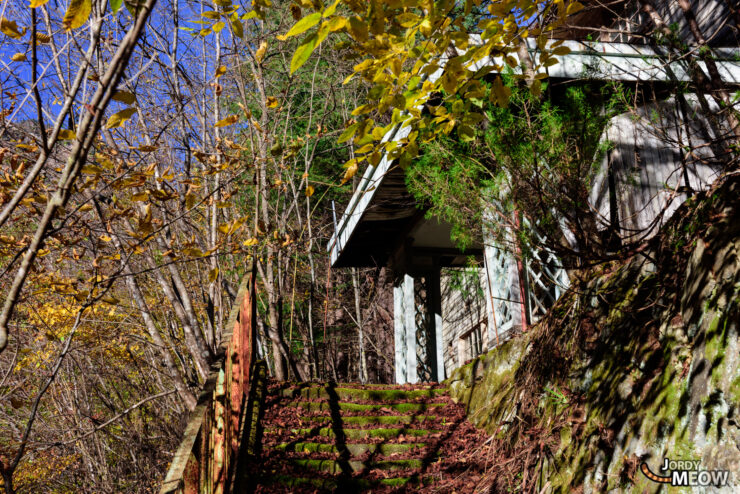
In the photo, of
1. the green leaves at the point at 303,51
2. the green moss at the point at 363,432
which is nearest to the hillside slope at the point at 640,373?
the green moss at the point at 363,432

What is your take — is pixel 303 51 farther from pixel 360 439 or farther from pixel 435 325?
pixel 435 325

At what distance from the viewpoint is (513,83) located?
16.9 feet

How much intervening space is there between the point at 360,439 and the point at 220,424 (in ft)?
8.90

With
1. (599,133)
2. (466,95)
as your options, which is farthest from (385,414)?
(466,95)

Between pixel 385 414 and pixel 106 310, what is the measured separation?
20.9 ft

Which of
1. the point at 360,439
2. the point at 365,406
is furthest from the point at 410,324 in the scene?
the point at 360,439

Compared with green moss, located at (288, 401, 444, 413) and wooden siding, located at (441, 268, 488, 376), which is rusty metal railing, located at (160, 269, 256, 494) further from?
wooden siding, located at (441, 268, 488, 376)

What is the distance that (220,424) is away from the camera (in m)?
3.73

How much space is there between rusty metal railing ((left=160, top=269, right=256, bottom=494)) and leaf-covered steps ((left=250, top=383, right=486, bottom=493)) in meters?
0.59

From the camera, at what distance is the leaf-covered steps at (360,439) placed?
517cm

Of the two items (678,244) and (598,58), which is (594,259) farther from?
(598,58)

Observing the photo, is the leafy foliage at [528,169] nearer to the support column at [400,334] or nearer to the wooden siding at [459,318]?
the support column at [400,334]

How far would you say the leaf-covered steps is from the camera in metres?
5.17

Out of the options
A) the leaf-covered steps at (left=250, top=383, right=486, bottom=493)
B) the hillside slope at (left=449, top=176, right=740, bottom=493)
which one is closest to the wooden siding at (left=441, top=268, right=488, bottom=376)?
the leaf-covered steps at (left=250, top=383, right=486, bottom=493)
